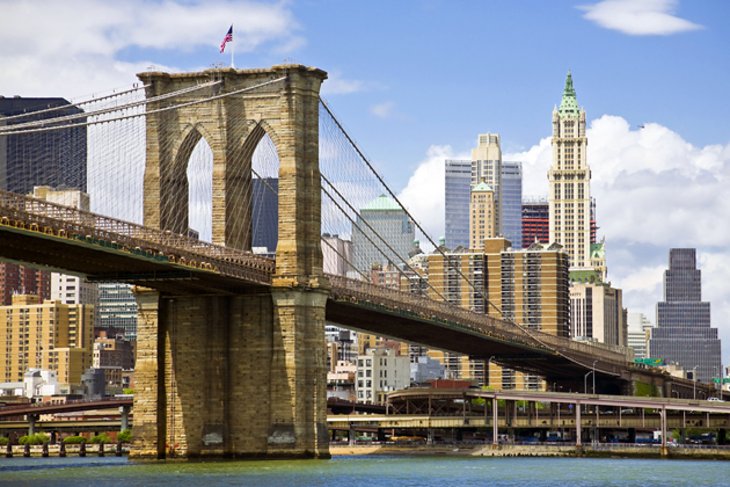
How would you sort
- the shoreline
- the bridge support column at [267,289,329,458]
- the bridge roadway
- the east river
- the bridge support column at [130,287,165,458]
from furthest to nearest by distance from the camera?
the shoreline
the bridge support column at [130,287,165,458]
the bridge support column at [267,289,329,458]
the east river
the bridge roadway

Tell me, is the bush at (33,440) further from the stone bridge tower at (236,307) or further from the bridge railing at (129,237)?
the bridge railing at (129,237)

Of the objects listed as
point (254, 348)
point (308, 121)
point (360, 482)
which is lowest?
point (360, 482)

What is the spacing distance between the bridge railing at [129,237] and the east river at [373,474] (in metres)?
10.00

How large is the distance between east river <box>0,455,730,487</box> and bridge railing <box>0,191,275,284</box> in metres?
10.00

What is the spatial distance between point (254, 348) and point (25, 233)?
26.4 m

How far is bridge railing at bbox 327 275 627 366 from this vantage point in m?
110

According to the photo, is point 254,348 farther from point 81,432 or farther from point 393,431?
point 81,432

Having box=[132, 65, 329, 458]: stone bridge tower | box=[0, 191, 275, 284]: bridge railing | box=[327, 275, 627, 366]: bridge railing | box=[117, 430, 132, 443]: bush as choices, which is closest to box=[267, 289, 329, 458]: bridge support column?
box=[132, 65, 329, 458]: stone bridge tower

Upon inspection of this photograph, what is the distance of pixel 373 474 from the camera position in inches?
3617

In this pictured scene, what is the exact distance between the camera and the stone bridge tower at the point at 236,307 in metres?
A: 99.4

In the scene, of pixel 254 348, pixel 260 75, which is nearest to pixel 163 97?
pixel 260 75

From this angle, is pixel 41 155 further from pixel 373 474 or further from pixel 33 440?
pixel 373 474

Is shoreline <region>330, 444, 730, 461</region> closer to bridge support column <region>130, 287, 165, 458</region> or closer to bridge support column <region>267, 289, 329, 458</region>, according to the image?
bridge support column <region>267, 289, 329, 458</region>

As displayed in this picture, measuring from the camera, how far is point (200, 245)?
94.1 metres
